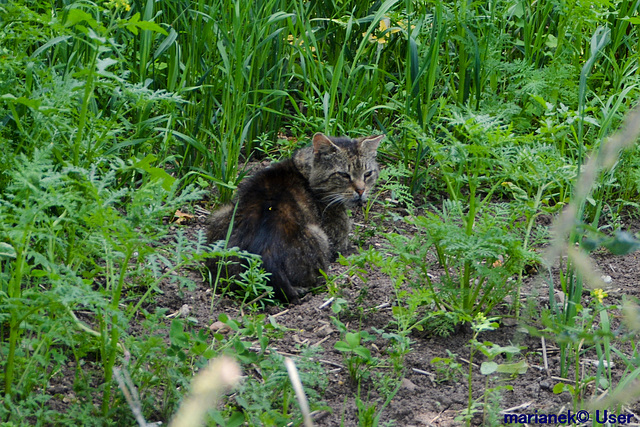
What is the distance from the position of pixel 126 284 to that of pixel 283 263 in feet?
2.75

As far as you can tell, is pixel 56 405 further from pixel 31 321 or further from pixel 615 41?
pixel 615 41

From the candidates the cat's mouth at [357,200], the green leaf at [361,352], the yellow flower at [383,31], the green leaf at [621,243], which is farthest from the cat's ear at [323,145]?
the green leaf at [621,243]

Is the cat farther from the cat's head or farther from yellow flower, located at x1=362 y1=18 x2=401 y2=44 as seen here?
yellow flower, located at x1=362 y1=18 x2=401 y2=44

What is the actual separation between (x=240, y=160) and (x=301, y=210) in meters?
1.24

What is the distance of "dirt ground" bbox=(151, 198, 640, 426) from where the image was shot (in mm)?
2621

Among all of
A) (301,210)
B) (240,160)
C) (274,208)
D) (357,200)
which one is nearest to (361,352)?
(274,208)

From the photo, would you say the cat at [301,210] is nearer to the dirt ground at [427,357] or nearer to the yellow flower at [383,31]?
the dirt ground at [427,357]

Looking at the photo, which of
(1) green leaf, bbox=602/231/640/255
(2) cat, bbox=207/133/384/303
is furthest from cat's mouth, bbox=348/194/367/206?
(1) green leaf, bbox=602/231/640/255

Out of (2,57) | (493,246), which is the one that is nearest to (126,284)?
(2,57)

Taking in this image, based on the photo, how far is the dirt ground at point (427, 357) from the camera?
2621 mm

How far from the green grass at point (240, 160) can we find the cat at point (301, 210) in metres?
0.23

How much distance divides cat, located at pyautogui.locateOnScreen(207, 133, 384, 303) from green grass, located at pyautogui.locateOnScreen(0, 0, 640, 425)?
23 centimetres

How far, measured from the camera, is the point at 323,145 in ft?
15.1

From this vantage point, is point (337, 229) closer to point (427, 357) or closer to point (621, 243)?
point (427, 357)
